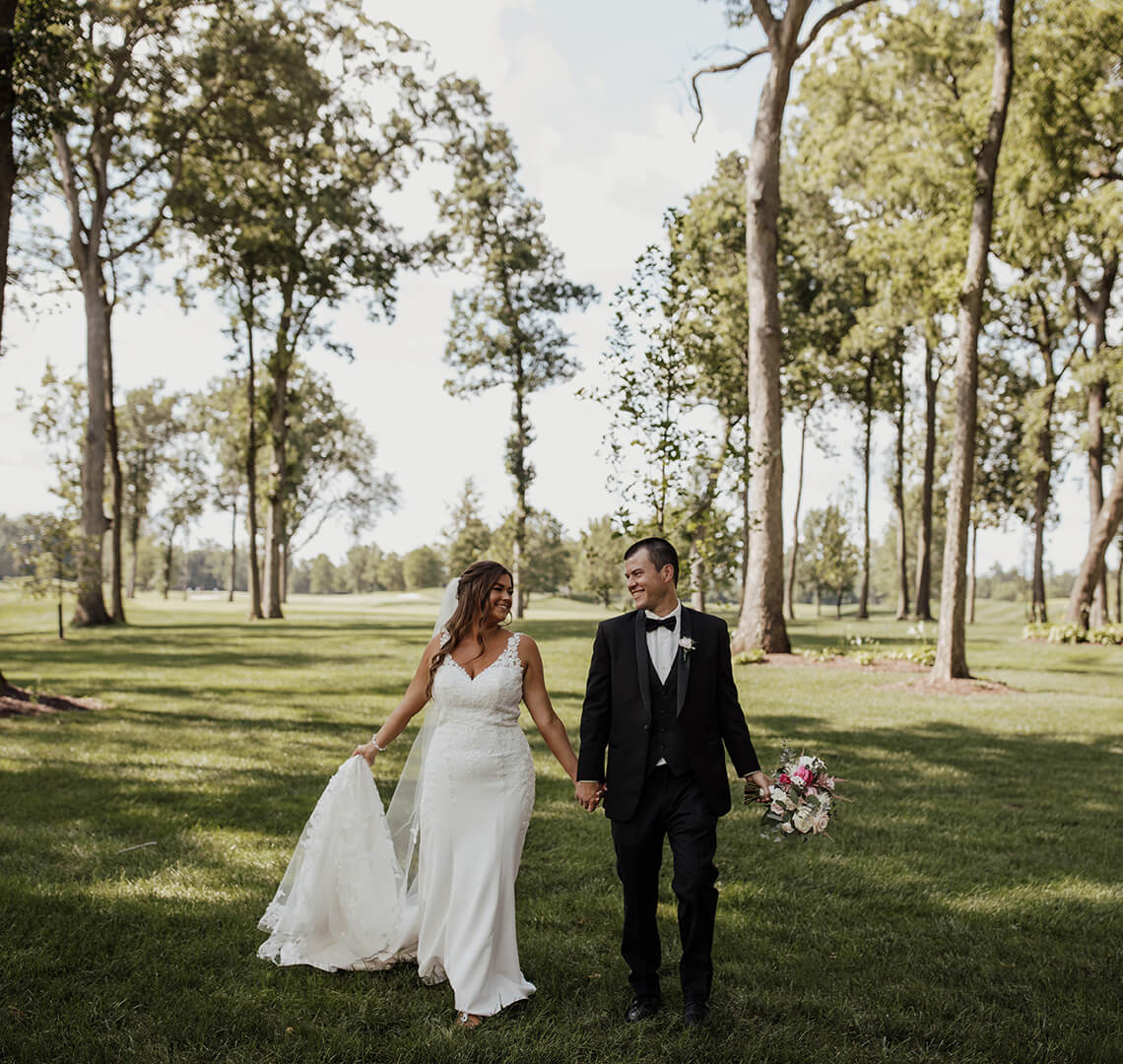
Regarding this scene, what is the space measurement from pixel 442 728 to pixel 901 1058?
8.44ft

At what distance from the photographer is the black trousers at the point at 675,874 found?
13.8 feet

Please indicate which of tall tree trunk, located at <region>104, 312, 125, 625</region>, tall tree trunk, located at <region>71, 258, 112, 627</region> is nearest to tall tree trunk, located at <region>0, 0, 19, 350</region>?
tall tree trunk, located at <region>71, 258, 112, 627</region>

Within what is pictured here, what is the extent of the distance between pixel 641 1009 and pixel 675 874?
0.71 m

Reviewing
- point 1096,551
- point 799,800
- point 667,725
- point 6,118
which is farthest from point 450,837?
point 1096,551

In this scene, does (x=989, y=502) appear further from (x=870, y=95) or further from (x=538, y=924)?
(x=538, y=924)

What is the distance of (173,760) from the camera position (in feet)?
32.3

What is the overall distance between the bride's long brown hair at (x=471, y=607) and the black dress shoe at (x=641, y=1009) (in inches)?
72.1

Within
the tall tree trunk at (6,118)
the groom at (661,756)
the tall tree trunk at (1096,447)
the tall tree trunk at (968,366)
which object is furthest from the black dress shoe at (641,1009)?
the tall tree trunk at (1096,447)

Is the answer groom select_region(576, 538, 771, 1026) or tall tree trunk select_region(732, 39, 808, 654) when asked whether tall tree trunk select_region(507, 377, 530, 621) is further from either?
groom select_region(576, 538, 771, 1026)

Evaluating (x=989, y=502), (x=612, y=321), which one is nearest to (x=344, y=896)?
(x=612, y=321)

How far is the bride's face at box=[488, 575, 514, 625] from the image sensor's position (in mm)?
4730

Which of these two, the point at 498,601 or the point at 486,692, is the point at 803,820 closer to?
the point at 486,692

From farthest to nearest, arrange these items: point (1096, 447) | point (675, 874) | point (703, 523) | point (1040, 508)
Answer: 1. point (1040, 508)
2. point (1096, 447)
3. point (703, 523)
4. point (675, 874)

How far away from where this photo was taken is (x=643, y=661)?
14.4 ft
